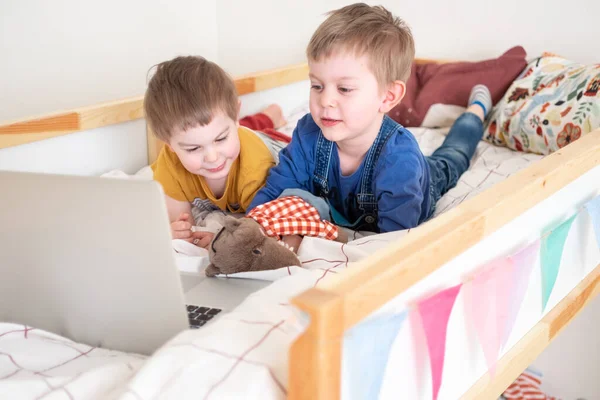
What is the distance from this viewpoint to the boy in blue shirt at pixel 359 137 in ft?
3.84

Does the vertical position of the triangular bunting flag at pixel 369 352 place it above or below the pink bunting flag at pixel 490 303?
above

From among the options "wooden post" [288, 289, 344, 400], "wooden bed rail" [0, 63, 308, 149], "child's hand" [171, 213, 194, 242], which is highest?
"wooden post" [288, 289, 344, 400]

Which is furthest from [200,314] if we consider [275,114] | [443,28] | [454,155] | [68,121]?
[443,28]

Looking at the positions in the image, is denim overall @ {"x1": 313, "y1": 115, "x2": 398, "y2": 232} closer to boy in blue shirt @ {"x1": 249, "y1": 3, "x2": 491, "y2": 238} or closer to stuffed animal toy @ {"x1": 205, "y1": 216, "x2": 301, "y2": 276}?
boy in blue shirt @ {"x1": 249, "y1": 3, "x2": 491, "y2": 238}

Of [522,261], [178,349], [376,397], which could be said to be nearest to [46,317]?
[178,349]

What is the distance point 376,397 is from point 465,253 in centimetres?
22

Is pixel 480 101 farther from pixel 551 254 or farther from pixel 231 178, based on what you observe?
pixel 551 254

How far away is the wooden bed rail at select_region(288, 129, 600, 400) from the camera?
0.52 m

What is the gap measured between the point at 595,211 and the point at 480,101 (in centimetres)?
85

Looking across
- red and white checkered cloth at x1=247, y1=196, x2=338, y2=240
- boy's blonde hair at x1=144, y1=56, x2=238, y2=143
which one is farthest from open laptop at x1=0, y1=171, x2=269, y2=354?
boy's blonde hair at x1=144, y1=56, x2=238, y2=143

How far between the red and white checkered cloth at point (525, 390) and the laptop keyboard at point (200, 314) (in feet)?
4.13

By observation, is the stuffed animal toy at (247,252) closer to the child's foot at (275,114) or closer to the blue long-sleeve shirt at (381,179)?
the blue long-sleeve shirt at (381,179)

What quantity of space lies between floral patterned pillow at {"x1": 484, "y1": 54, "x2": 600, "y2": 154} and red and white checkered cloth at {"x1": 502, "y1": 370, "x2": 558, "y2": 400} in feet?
2.21

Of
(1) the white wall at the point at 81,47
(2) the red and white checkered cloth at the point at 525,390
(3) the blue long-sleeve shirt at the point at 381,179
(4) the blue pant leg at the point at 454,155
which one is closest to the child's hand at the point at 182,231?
(3) the blue long-sleeve shirt at the point at 381,179
